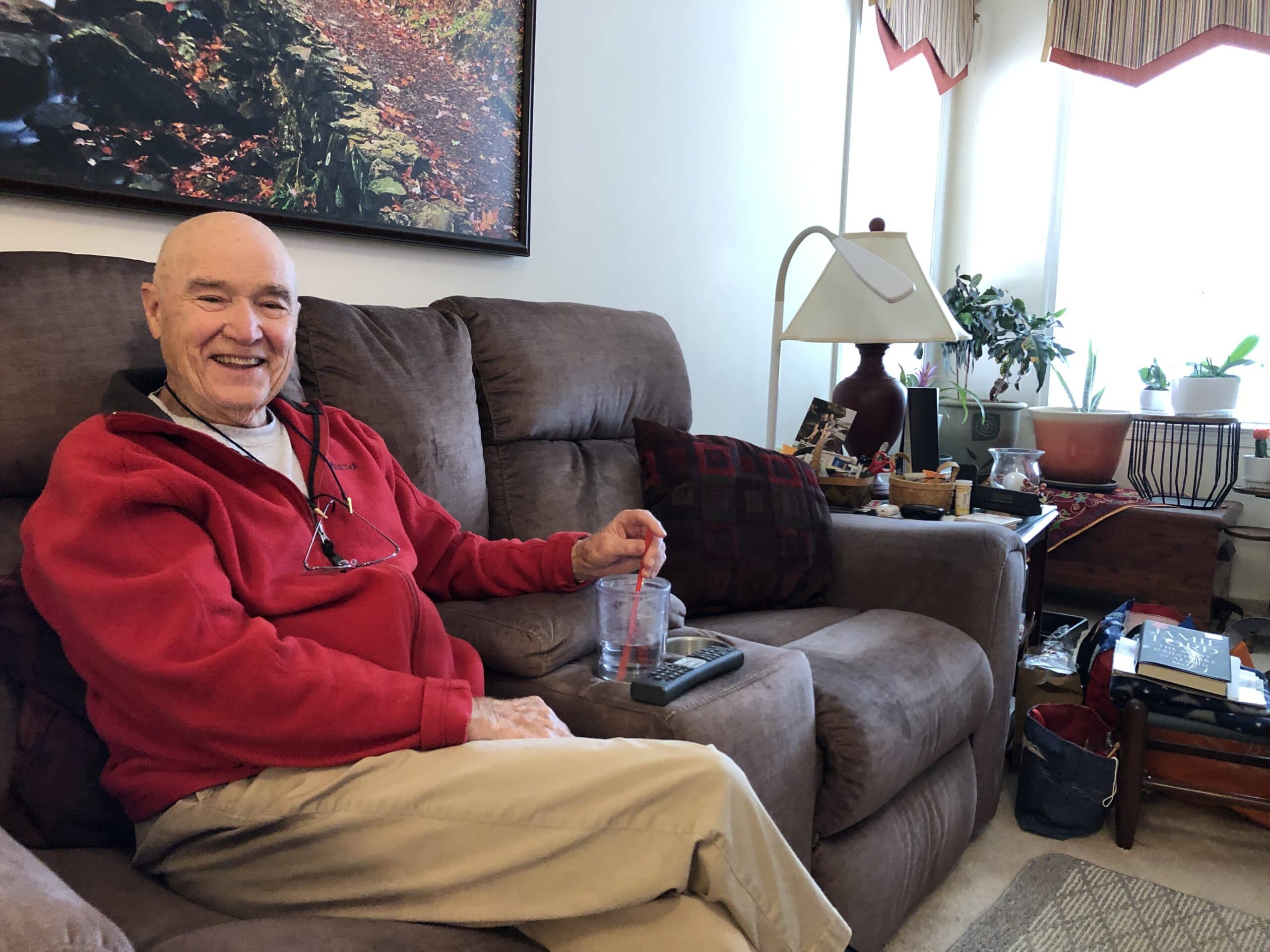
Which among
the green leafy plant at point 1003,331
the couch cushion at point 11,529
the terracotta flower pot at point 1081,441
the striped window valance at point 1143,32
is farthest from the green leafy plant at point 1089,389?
the couch cushion at point 11,529

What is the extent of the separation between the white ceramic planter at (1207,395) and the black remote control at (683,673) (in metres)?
2.90

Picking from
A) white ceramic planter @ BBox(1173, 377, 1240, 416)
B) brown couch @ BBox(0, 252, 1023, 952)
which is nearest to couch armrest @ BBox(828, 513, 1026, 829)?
brown couch @ BBox(0, 252, 1023, 952)

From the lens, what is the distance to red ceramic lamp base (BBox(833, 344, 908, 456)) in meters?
2.46

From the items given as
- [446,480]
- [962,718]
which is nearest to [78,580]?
[446,480]

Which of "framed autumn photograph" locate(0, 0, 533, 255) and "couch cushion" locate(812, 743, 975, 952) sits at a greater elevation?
"framed autumn photograph" locate(0, 0, 533, 255)

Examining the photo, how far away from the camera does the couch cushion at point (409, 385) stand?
4.59ft

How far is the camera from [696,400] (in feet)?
8.73

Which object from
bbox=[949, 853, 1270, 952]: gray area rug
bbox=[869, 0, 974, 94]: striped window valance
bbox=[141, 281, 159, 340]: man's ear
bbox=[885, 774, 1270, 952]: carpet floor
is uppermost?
bbox=[869, 0, 974, 94]: striped window valance

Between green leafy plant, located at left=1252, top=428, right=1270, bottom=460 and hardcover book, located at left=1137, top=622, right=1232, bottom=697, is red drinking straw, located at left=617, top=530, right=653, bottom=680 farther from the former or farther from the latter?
green leafy plant, located at left=1252, top=428, right=1270, bottom=460

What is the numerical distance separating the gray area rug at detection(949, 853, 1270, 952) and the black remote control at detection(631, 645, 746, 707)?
0.67 meters

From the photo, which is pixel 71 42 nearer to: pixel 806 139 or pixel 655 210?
pixel 655 210

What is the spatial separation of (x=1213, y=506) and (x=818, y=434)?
189 centimetres

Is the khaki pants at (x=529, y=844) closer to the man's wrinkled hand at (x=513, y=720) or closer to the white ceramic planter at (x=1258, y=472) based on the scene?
the man's wrinkled hand at (x=513, y=720)

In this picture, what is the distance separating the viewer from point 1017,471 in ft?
8.11
